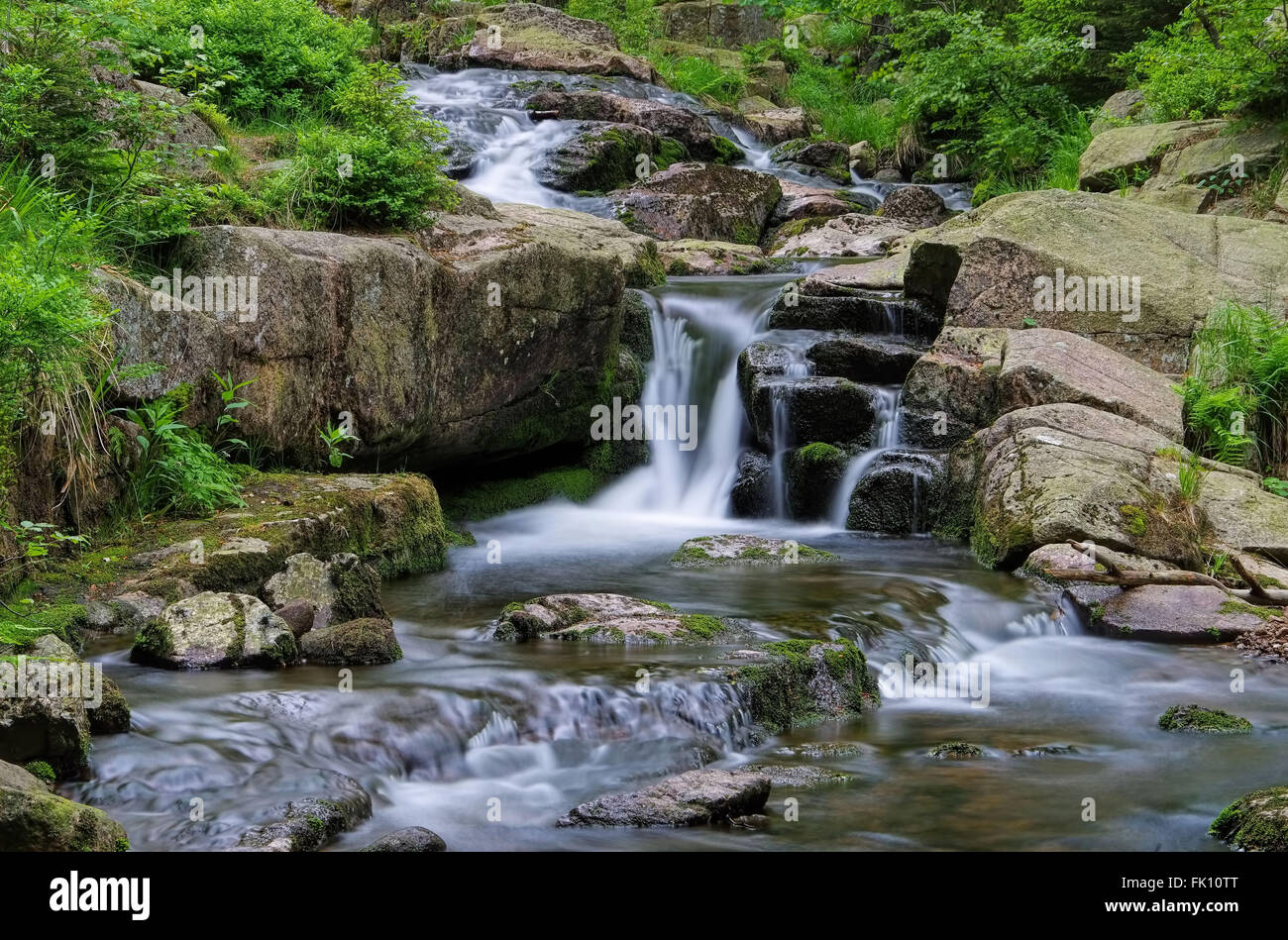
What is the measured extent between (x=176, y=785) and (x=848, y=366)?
8307 mm

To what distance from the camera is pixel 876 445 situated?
35.1 feet

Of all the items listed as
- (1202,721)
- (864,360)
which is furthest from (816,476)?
(1202,721)

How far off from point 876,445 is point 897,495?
79 cm

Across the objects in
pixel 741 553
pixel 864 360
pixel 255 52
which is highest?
pixel 255 52

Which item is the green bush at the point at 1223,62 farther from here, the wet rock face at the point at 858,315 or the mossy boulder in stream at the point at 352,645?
the mossy boulder in stream at the point at 352,645

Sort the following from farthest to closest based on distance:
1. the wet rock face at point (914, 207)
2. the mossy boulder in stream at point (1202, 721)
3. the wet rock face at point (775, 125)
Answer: the wet rock face at point (775, 125) < the wet rock face at point (914, 207) < the mossy boulder in stream at point (1202, 721)

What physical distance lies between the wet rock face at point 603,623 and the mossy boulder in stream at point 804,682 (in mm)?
504

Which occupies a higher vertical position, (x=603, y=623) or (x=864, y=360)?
(x=864, y=360)

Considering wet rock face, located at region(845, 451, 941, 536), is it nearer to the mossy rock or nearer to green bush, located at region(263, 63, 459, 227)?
green bush, located at region(263, 63, 459, 227)

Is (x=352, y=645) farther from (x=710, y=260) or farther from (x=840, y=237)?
(x=840, y=237)

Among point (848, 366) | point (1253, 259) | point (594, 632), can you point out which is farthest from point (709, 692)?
point (1253, 259)

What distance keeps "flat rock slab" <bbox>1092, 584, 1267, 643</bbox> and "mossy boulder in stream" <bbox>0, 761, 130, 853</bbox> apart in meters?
6.13

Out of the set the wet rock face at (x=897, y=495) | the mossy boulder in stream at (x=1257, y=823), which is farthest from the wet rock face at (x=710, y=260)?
the mossy boulder in stream at (x=1257, y=823)

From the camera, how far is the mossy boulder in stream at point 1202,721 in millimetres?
5809
